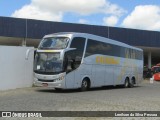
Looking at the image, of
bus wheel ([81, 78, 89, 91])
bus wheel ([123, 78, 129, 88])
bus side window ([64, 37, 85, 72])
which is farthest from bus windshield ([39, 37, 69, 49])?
bus wheel ([123, 78, 129, 88])

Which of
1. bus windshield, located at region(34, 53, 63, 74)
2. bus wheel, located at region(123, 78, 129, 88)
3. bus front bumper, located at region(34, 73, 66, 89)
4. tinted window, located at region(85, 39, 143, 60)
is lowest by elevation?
bus wheel, located at region(123, 78, 129, 88)

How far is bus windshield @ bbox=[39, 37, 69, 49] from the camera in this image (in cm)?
2300

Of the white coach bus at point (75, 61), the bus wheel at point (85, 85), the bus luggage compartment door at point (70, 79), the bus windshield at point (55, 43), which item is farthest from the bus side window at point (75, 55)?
the bus wheel at point (85, 85)

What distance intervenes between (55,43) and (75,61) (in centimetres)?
157

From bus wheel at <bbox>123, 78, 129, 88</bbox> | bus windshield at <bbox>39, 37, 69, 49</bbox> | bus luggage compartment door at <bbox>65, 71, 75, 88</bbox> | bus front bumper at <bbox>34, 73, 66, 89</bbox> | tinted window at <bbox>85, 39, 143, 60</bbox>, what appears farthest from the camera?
bus wheel at <bbox>123, 78, 129, 88</bbox>

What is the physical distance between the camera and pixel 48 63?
75.3 feet

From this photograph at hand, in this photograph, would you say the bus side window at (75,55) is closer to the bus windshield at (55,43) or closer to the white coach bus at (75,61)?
the white coach bus at (75,61)

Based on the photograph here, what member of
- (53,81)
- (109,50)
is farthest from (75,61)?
(109,50)

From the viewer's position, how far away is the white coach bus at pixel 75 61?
2270 cm

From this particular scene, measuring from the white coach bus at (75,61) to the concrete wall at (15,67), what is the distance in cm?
196

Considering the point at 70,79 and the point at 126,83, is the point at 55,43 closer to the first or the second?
the point at 70,79

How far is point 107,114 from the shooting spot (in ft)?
42.2

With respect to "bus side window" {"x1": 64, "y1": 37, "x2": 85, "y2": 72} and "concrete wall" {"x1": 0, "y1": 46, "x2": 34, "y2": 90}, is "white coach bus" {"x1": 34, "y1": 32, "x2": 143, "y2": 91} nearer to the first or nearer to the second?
"bus side window" {"x1": 64, "y1": 37, "x2": 85, "y2": 72}

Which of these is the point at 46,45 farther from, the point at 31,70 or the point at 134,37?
the point at 134,37
